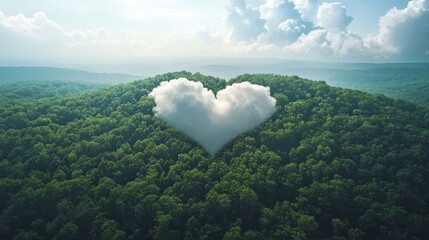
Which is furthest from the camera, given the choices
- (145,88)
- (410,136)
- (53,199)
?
(145,88)

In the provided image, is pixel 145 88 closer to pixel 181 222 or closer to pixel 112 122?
pixel 112 122

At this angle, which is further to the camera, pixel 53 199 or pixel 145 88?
pixel 145 88

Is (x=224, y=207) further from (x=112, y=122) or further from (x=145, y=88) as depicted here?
(x=145, y=88)

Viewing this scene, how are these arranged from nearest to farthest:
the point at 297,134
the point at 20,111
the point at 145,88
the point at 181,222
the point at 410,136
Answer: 1. the point at 181,222
2. the point at 410,136
3. the point at 297,134
4. the point at 20,111
5. the point at 145,88

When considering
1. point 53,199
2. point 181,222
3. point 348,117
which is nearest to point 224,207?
point 181,222

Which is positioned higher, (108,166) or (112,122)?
(112,122)

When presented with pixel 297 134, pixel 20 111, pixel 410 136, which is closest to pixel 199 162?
pixel 297 134

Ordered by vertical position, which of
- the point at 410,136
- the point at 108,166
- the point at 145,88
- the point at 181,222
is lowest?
the point at 181,222
